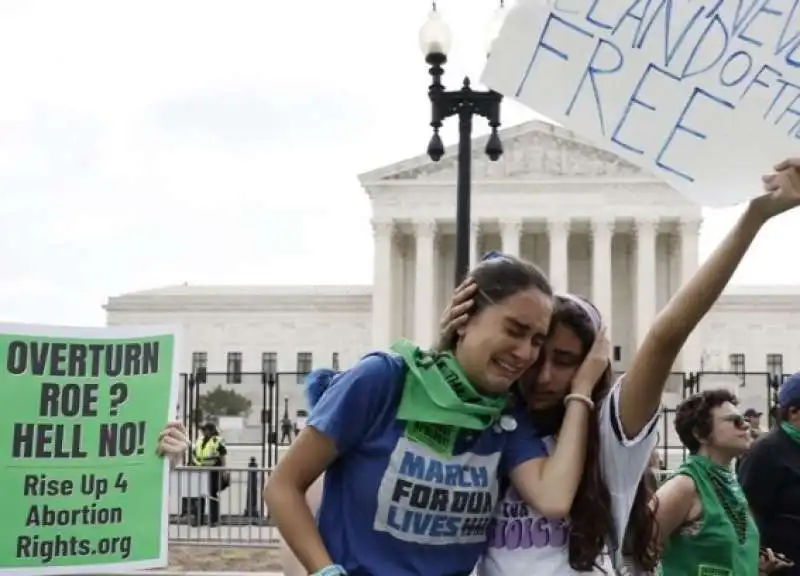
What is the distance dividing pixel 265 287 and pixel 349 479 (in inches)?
2570

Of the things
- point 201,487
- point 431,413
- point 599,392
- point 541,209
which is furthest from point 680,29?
point 541,209

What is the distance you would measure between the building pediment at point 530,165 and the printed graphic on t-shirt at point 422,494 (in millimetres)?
54122

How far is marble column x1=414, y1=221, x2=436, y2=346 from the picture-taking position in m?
56.3

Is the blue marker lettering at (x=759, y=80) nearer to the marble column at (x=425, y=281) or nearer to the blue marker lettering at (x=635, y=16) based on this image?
the blue marker lettering at (x=635, y=16)

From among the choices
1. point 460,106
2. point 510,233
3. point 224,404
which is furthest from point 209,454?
point 510,233

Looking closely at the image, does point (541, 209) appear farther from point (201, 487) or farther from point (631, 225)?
point (201, 487)

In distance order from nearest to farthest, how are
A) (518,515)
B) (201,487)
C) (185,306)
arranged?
(518,515)
(201,487)
(185,306)

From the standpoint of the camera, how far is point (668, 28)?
92.7 inches

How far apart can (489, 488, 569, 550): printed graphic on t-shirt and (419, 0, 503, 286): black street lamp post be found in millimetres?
7512

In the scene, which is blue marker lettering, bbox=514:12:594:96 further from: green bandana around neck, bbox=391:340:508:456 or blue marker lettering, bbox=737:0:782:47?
green bandana around neck, bbox=391:340:508:456

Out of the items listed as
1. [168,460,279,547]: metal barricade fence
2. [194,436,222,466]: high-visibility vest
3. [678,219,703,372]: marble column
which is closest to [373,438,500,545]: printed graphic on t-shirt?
[168,460,279,547]: metal barricade fence

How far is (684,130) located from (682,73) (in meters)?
0.12

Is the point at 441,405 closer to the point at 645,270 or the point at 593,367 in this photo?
the point at 593,367

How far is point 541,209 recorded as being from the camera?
5678 centimetres
